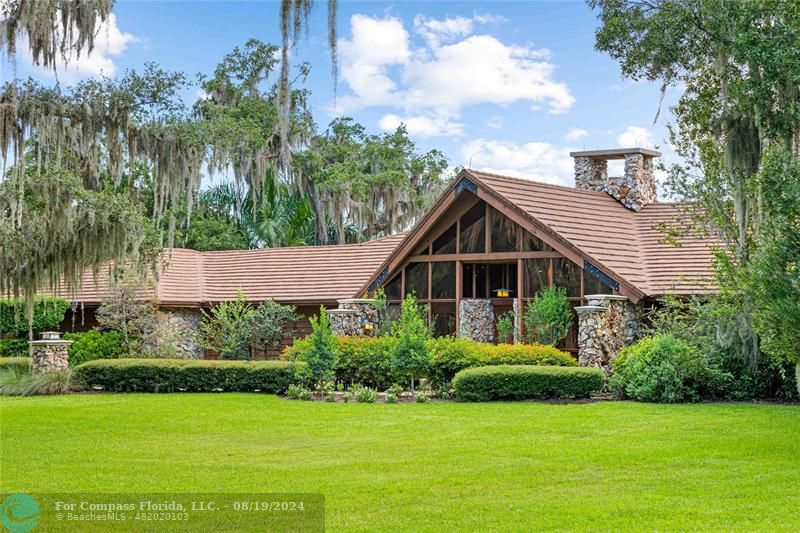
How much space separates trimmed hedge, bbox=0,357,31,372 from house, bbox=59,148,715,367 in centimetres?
339

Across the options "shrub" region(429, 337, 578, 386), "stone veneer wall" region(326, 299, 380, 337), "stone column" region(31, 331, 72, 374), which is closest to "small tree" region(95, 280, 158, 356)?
"stone column" region(31, 331, 72, 374)

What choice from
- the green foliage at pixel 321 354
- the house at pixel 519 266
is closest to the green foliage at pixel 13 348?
the house at pixel 519 266

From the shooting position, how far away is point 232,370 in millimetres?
22516

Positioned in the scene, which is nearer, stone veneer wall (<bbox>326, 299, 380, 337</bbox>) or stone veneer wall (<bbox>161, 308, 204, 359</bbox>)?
stone veneer wall (<bbox>326, 299, 380, 337</bbox>)

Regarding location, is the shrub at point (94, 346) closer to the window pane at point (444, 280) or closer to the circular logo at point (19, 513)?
the window pane at point (444, 280)

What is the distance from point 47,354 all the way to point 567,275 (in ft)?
40.1

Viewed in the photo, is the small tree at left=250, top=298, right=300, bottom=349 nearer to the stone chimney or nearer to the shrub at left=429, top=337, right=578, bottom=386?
the shrub at left=429, top=337, right=578, bottom=386

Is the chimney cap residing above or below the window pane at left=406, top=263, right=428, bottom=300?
above

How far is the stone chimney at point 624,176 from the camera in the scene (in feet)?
91.6

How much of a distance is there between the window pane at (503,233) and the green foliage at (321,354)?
512cm

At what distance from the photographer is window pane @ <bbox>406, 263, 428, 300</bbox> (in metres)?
25.4

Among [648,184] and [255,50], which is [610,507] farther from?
[255,50]

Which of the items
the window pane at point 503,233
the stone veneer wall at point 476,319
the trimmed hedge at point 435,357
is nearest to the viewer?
the trimmed hedge at point 435,357

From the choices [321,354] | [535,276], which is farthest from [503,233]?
[321,354]
